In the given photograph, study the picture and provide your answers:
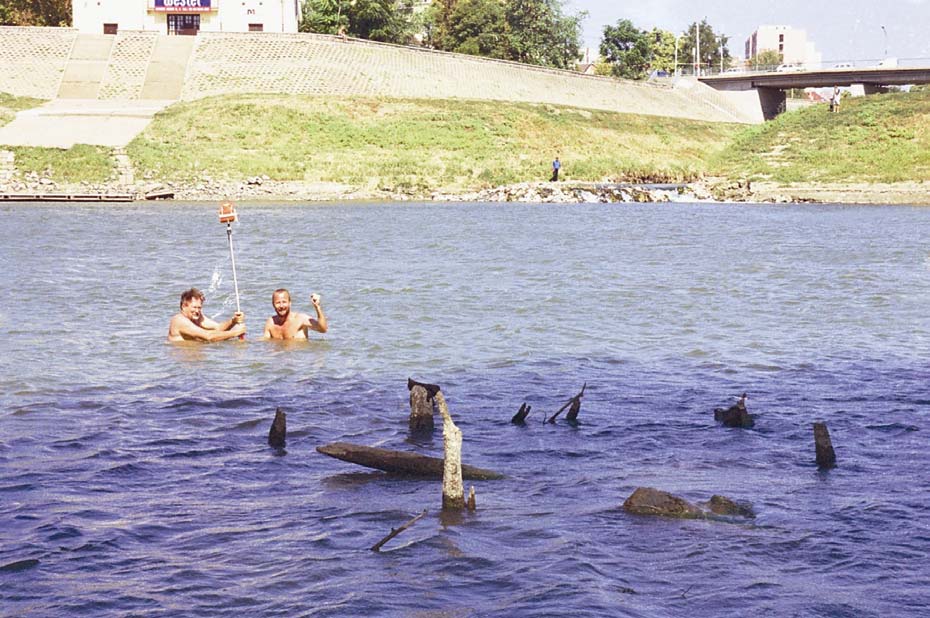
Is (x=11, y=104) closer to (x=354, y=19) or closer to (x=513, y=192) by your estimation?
(x=513, y=192)

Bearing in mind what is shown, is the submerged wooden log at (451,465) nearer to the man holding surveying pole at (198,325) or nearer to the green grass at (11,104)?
the man holding surveying pole at (198,325)

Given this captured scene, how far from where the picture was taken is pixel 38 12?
302ft

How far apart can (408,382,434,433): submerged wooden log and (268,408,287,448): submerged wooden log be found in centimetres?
128

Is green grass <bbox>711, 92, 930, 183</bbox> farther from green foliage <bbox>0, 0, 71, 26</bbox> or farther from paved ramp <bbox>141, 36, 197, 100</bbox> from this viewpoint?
green foliage <bbox>0, 0, 71, 26</bbox>

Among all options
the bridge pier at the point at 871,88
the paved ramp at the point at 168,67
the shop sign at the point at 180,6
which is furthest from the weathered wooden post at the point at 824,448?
the bridge pier at the point at 871,88

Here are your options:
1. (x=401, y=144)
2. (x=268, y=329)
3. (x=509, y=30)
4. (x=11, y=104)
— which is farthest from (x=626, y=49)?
(x=268, y=329)

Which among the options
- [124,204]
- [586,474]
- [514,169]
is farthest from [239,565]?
[514,169]

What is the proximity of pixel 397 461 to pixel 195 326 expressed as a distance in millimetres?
7184

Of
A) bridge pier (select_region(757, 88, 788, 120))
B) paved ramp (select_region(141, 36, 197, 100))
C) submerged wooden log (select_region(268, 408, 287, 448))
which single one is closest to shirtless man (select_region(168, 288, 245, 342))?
submerged wooden log (select_region(268, 408, 287, 448))

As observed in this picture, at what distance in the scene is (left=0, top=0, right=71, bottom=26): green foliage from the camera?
90688 millimetres

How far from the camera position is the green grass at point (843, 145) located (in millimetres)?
62375

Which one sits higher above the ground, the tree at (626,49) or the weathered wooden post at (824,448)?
the tree at (626,49)

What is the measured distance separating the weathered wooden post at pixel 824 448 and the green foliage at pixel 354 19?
8097 cm

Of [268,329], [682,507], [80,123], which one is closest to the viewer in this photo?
[682,507]
